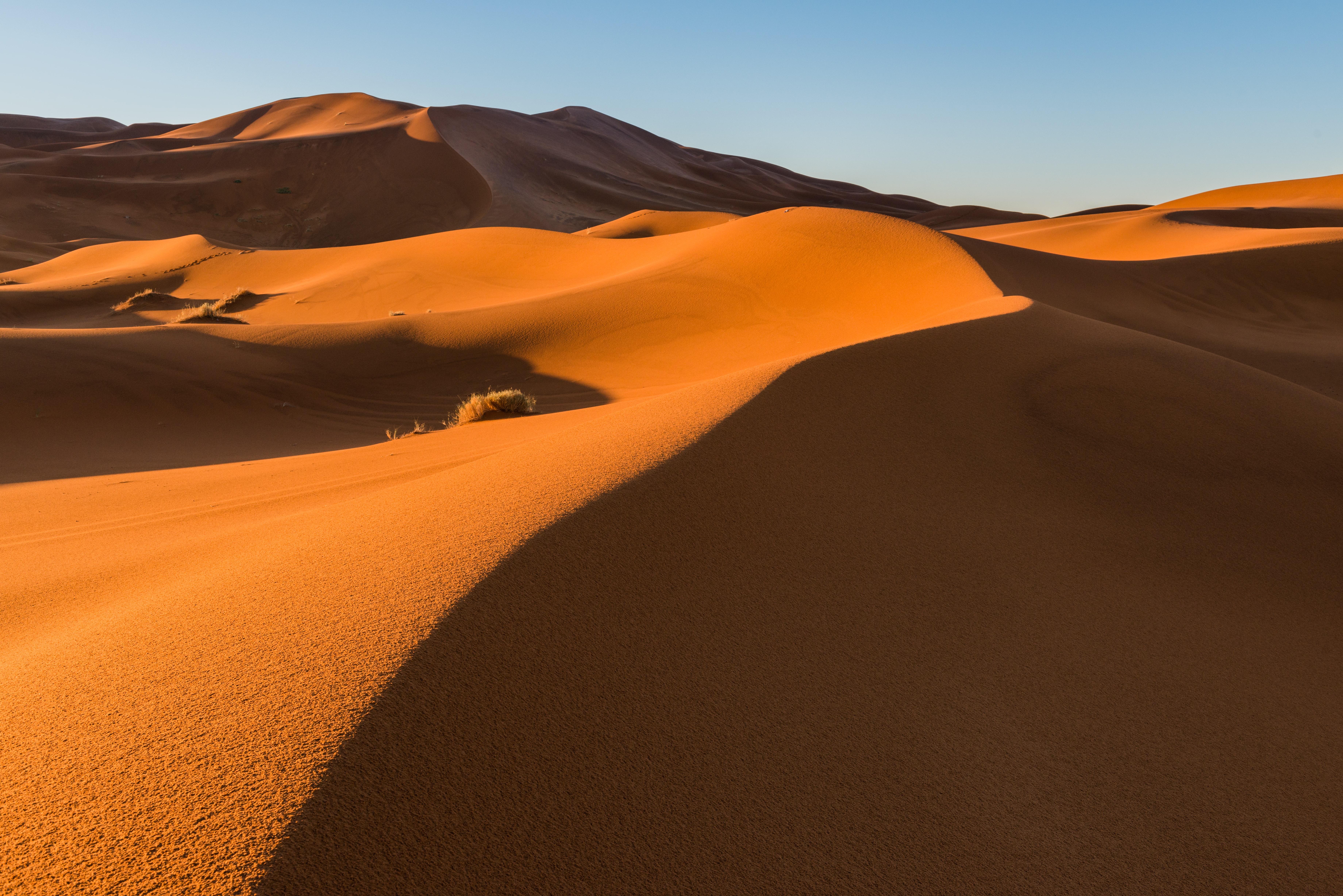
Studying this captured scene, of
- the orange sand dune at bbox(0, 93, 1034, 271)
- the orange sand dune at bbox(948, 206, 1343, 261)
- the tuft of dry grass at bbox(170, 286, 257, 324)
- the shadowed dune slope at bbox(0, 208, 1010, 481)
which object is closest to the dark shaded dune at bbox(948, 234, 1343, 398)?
the orange sand dune at bbox(948, 206, 1343, 261)

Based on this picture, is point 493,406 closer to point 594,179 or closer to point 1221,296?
point 1221,296

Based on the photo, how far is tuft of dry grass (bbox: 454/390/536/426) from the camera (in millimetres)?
8023

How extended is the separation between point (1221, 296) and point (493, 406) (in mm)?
15056

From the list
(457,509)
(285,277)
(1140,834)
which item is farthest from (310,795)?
(285,277)

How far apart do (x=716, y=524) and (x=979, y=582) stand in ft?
3.54

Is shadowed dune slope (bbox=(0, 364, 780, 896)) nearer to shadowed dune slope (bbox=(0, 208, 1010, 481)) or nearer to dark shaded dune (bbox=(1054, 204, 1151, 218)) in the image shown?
shadowed dune slope (bbox=(0, 208, 1010, 481))

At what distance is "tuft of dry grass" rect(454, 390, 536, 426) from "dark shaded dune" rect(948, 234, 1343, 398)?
7.03 metres

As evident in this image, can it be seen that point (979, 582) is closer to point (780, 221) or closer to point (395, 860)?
point (395, 860)

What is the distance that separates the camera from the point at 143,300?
1766 centimetres

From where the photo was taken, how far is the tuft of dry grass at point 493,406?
8.02 m

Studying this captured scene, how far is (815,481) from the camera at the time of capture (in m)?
3.77

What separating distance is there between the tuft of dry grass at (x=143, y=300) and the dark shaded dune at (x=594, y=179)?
1546 cm

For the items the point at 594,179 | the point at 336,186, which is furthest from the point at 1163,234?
the point at 336,186

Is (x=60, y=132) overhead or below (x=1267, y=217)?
overhead
